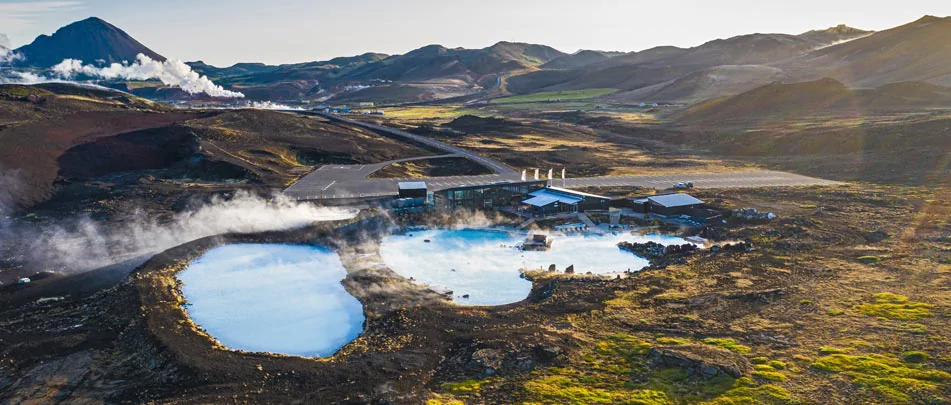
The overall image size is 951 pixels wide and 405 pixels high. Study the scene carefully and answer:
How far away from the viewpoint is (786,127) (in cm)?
13612

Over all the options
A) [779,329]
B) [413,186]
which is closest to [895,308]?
[779,329]

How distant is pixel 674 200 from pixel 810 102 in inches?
4715

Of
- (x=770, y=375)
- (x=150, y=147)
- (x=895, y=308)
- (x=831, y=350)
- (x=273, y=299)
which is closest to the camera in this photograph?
(x=770, y=375)

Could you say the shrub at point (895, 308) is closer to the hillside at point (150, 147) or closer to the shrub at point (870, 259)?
the shrub at point (870, 259)

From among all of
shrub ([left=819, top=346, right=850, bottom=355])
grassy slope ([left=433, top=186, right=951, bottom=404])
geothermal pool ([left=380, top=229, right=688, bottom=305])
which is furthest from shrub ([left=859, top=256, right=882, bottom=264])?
shrub ([left=819, top=346, right=850, bottom=355])

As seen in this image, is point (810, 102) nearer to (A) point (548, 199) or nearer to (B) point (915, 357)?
(A) point (548, 199)

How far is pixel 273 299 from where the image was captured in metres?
45.6

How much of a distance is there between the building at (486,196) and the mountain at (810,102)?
102 metres

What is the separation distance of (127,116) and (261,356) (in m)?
103

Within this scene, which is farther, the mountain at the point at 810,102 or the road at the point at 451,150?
the mountain at the point at 810,102

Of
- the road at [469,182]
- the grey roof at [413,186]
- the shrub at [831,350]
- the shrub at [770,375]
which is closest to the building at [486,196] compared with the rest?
the grey roof at [413,186]

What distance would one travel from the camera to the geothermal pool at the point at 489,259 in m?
48.1

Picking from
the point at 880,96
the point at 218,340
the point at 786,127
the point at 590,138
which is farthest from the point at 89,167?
the point at 880,96

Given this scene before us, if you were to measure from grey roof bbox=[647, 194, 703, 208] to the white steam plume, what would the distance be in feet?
117
